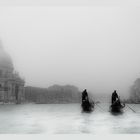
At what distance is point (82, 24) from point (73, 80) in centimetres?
101

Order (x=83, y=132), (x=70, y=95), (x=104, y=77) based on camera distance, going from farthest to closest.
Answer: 1. (x=70, y=95)
2. (x=104, y=77)
3. (x=83, y=132)

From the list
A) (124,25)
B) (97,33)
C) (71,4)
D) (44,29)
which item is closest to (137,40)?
(124,25)

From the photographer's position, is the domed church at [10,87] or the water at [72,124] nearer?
the water at [72,124]

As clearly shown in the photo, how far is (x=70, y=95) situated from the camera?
19.9 ft

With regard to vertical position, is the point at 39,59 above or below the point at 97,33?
below

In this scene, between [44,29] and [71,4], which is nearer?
[71,4]

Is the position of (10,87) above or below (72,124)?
above

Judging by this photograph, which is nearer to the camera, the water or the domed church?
the water

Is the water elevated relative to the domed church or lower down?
lower down

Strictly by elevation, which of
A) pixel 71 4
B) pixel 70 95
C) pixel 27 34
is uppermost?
pixel 71 4

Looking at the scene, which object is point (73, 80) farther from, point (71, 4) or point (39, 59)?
point (71, 4)

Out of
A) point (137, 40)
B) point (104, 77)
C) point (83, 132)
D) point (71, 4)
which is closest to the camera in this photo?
point (83, 132)

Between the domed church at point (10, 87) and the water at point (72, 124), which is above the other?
the domed church at point (10, 87)

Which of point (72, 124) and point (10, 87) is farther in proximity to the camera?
point (10, 87)
